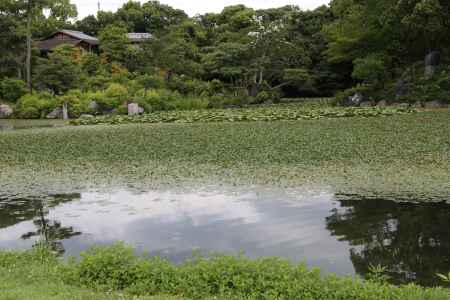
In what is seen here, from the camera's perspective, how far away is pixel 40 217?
23.8 ft

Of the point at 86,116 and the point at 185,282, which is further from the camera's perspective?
the point at 86,116

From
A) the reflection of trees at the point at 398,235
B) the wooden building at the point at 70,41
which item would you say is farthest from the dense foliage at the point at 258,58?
the reflection of trees at the point at 398,235

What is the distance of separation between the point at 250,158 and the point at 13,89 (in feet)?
75.3

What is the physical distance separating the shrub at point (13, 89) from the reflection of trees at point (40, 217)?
23565 millimetres

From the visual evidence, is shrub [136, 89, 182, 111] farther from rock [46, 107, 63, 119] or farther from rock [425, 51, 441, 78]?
rock [425, 51, 441, 78]

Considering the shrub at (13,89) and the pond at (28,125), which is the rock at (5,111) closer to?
the shrub at (13,89)

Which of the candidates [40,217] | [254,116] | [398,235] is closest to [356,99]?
[254,116]

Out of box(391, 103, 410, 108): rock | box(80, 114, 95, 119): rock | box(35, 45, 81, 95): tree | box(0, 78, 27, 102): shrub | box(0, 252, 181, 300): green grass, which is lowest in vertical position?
box(0, 252, 181, 300): green grass

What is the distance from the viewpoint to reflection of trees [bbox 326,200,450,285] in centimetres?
488

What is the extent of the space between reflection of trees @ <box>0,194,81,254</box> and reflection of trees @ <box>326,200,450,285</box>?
324cm

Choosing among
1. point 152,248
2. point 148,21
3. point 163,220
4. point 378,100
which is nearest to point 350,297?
point 152,248

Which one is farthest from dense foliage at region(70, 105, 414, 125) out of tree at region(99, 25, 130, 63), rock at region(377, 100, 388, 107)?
tree at region(99, 25, 130, 63)

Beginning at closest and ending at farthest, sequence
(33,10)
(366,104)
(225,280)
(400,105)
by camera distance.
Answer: (225,280) → (400,105) → (366,104) → (33,10)

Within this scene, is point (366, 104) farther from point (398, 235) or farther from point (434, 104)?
point (398, 235)
